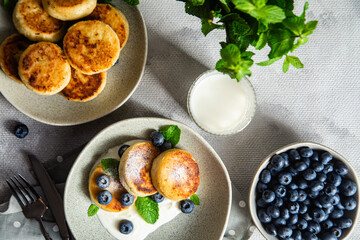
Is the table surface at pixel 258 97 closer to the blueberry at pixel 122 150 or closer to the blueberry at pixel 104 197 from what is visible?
the blueberry at pixel 122 150

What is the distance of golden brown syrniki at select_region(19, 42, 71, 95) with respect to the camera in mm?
1139

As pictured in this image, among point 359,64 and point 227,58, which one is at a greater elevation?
point 227,58

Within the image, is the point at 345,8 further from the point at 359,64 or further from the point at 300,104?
the point at 300,104

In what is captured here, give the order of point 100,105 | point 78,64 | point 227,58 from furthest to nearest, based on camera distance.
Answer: point 100,105 → point 78,64 → point 227,58

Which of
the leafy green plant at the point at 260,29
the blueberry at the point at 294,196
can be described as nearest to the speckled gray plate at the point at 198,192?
the blueberry at the point at 294,196

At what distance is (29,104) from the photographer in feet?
4.10

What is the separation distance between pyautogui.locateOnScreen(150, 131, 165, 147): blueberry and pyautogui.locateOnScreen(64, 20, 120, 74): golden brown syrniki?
0.31 metres

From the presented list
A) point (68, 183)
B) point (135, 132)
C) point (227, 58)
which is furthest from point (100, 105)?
point (227, 58)

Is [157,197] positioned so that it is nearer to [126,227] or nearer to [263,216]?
[126,227]

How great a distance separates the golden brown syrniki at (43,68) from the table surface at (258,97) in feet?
0.82

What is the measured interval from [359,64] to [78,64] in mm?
1159

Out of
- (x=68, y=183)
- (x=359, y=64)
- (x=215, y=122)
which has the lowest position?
(x=68, y=183)

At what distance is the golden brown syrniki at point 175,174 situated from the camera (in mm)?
1191

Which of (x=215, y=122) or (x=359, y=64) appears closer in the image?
(x=215, y=122)
